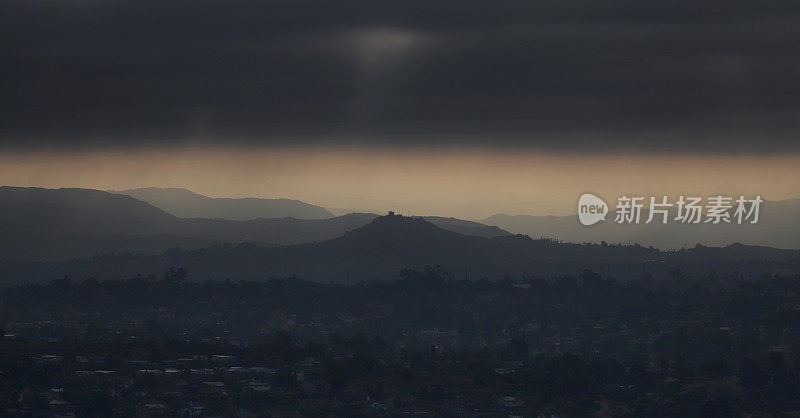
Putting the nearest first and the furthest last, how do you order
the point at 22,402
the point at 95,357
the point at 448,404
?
the point at 22,402, the point at 448,404, the point at 95,357

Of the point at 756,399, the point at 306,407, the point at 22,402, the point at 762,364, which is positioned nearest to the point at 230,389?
the point at 306,407

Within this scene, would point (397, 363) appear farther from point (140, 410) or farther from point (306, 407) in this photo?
point (140, 410)

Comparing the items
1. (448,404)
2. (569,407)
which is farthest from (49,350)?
(569,407)

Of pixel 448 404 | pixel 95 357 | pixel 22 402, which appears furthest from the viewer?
pixel 95 357

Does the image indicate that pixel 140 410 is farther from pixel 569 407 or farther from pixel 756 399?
pixel 756 399

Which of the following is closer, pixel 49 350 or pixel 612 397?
pixel 612 397

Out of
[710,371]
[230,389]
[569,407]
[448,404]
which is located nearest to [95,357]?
[230,389]

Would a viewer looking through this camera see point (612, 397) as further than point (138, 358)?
No
